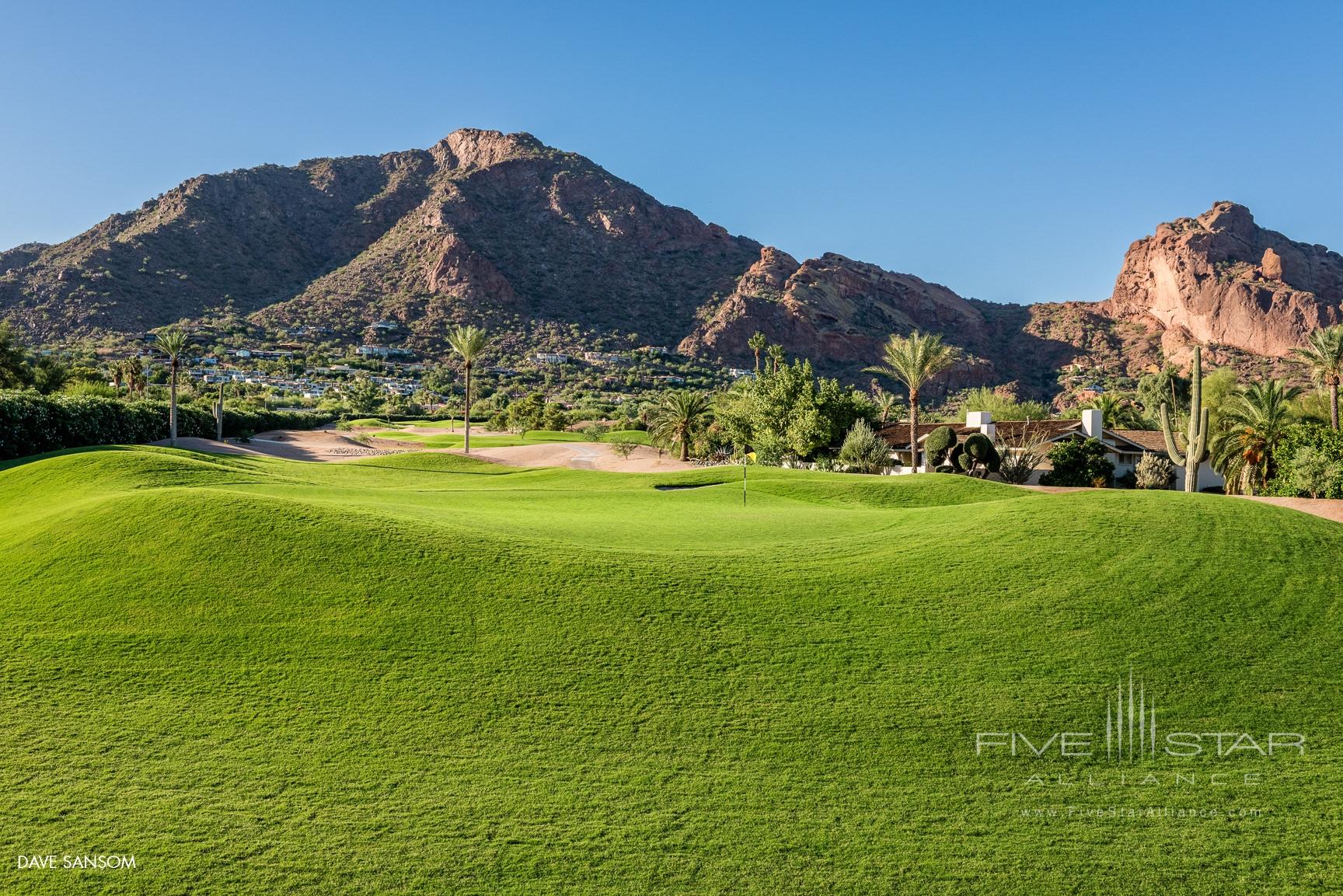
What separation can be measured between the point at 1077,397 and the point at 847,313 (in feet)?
174

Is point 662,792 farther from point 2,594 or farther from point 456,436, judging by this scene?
point 456,436

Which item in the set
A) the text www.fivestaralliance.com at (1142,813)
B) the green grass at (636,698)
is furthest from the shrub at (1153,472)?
the text www.fivestaralliance.com at (1142,813)

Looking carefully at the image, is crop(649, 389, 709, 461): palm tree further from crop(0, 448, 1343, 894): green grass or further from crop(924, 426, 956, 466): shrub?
crop(0, 448, 1343, 894): green grass

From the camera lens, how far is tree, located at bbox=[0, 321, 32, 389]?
56.9 m

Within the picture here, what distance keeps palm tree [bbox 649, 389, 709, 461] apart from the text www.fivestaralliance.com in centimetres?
4988

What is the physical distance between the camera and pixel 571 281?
159125mm

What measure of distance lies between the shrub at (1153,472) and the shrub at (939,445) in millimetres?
9540

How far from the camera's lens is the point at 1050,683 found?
941 cm

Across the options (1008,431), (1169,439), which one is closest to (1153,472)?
(1169,439)

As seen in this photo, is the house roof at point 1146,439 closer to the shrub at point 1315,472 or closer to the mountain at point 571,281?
the shrub at point 1315,472

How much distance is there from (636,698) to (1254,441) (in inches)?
1674

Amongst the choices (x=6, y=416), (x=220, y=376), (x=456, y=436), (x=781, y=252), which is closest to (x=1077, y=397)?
(x=781, y=252)

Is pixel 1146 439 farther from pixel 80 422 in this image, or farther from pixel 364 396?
pixel 364 396

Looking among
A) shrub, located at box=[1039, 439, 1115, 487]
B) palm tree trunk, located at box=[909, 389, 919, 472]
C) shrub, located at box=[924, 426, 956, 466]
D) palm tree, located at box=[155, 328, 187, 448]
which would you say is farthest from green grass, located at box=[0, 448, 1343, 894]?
palm tree, located at box=[155, 328, 187, 448]
